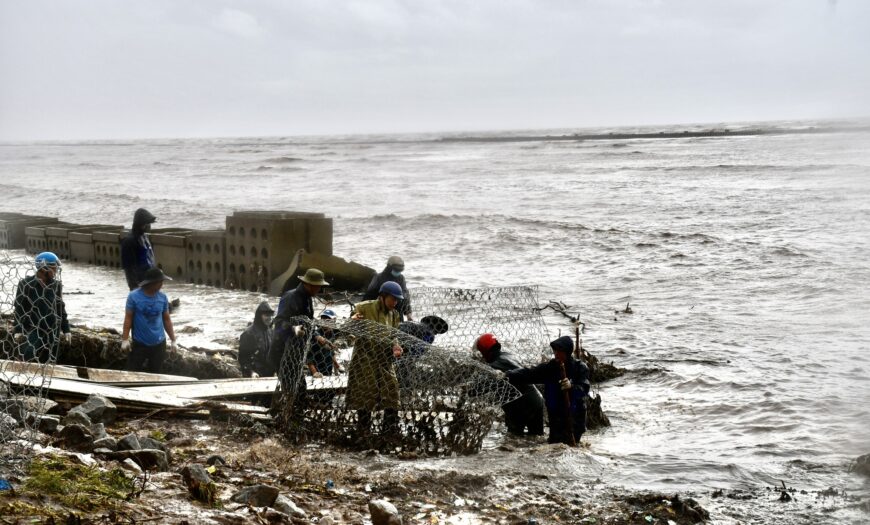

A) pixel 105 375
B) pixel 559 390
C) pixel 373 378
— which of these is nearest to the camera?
pixel 373 378

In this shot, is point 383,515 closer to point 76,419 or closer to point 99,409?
point 76,419

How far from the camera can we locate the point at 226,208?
40.3 meters

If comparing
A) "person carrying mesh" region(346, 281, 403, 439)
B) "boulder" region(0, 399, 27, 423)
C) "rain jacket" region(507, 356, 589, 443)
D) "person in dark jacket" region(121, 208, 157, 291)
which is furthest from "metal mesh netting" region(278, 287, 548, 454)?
"person in dark jacket" region(121, 208, 157, 291)

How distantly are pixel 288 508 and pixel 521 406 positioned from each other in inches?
134

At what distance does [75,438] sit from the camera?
601 cm

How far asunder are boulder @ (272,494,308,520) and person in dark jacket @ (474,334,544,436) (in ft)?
9.84

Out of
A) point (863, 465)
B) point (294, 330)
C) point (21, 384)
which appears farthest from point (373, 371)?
point (863, 465)

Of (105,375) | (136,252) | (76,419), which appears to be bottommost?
(105,375)

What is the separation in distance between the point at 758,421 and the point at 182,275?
11909mm

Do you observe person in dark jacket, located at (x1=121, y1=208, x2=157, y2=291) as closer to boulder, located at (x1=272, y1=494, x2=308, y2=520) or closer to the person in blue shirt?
the person in blue shirt

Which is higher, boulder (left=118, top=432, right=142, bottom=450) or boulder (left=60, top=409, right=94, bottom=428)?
boulder (left=60, top=409, right=94, bottom=428)

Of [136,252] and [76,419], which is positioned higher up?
[136,252]

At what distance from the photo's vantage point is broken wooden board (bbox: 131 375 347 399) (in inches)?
318

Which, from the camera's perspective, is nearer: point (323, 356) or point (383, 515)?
point (383, 515)
